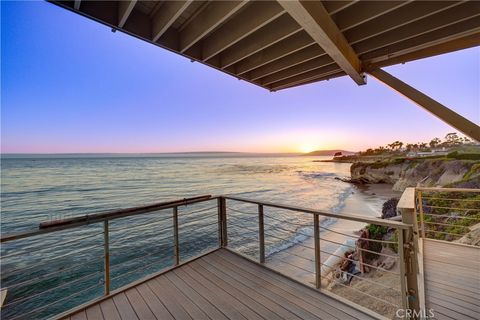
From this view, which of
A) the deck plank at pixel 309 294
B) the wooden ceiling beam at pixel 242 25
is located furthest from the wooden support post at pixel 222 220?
the wooden ceiling beam at pixel 242 25

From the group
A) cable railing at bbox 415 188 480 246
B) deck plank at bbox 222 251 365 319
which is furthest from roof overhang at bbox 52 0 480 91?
cable railing at bbox 415 188 480 246

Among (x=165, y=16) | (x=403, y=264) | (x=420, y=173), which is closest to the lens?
(x=403, y=264)

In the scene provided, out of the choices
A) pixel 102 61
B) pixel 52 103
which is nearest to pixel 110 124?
pixel 52 103

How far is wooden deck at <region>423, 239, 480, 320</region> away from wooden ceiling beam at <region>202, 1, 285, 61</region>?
2.79 meters

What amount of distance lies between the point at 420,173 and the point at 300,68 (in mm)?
19166

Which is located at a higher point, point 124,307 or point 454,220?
point 124,307

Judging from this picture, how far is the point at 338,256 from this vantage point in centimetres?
220

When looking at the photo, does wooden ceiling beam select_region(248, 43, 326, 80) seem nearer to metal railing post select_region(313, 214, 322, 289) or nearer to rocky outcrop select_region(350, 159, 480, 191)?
metal railing post select_region(313, 214, 322, 289)

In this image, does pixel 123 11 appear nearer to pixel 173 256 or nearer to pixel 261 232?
pixel 261 232

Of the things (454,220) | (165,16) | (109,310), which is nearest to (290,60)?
(165,16)

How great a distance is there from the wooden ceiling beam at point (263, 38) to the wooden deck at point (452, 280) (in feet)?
8.81

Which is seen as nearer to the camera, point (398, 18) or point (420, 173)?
point (398, 18)

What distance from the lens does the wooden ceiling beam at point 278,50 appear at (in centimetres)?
172

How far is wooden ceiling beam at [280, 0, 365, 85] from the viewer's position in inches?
43.1
